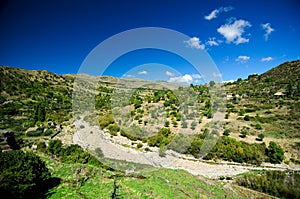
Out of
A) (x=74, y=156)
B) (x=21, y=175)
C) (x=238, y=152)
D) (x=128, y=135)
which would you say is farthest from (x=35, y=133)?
(x=238, y=152)


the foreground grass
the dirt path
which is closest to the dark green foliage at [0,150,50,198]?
the foreground grass

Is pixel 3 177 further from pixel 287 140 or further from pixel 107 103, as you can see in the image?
pixel 107 103

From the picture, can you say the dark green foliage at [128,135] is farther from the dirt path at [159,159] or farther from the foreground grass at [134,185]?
the foreground grass at [134,185]

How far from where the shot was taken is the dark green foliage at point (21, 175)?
5.61 meters

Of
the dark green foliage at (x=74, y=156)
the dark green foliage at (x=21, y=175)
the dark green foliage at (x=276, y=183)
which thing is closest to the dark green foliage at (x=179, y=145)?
the dark green foliage at (x=276, y=183)

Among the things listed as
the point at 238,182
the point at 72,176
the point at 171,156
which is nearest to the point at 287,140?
the point at 238,182

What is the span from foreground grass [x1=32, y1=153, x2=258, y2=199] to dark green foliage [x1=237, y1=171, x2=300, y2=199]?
1021 mm

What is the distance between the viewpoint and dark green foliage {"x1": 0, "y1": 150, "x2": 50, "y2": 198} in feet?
18.4

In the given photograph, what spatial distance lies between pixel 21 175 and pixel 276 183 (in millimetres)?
11908

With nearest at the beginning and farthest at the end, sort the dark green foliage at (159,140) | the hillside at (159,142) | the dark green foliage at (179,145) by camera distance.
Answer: the hillside at (159,142), the dark green foliage at (179,145), the dark green foliage at (159,140)

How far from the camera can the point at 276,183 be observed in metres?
9.74

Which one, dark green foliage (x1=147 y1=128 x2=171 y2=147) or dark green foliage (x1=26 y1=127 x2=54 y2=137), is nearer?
dark green foliage (x1=147 y1=128 x2=171 y2=147)

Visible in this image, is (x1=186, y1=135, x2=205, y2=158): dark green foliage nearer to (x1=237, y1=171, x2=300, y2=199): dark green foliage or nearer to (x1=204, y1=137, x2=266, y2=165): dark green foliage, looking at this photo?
(x1=204, y1=137, x2=266, y2=165): dark green foliage

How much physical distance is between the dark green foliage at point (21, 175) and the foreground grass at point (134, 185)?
64cm
